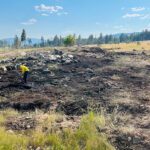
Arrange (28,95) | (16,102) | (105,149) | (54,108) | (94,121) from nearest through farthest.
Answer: (105,149)
(94,121)
(54,108)
(16,102)
(28,95)

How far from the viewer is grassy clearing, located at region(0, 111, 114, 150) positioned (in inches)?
448

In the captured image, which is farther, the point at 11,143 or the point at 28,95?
the point at 28,95

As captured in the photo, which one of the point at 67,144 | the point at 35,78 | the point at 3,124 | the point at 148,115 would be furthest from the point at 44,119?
the point at 35,78

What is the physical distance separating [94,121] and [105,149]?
1.77 meters

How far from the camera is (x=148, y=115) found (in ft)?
49.7

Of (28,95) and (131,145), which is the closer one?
(131,145)

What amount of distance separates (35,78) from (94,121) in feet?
46.8

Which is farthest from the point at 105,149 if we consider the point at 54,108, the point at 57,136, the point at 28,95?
the point at 28,95

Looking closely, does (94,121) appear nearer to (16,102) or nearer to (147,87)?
(16,102)

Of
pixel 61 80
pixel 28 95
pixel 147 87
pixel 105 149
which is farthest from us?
pixel 61 80

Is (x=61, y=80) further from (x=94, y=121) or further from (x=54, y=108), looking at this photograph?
(x=94, y=121)

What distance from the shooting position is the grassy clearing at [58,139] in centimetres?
1138

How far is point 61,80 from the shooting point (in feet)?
84.6

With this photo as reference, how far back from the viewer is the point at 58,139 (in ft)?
38.4
